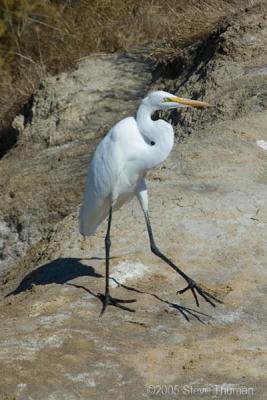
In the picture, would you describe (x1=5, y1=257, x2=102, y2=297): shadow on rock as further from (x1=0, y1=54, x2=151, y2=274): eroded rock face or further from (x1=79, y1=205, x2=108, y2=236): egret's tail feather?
(x1=0, y1=54, x2=151, y2=274): eroded rock face

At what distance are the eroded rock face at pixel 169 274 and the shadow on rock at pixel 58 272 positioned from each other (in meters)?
0.01

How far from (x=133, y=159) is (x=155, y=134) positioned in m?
0.24

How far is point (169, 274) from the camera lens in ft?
21.5

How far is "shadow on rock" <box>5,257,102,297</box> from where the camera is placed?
6645 millimetres

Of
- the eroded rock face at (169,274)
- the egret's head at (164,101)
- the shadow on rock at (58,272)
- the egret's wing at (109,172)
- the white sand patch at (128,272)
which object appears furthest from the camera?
the shadow on rock at (58,272)

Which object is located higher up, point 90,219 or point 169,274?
point 90,219

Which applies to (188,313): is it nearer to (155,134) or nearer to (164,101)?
(155,134)

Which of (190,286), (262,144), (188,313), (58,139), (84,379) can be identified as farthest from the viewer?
(58,139)

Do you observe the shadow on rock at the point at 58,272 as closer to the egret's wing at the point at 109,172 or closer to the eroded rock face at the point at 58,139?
the egret's wing at the point at 109,172

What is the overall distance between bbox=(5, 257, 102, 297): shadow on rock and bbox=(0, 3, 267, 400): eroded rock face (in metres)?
0.01

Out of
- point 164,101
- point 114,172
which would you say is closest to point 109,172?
point 114,172

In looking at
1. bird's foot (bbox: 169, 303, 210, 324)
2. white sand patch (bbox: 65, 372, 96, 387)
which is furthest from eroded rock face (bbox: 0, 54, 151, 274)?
white sand patch (bbox: 65, 372, 96, 387)

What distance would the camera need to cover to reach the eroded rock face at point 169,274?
5.11 metres

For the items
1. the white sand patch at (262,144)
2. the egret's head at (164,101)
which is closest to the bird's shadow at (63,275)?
the egret's head at (164,101)
